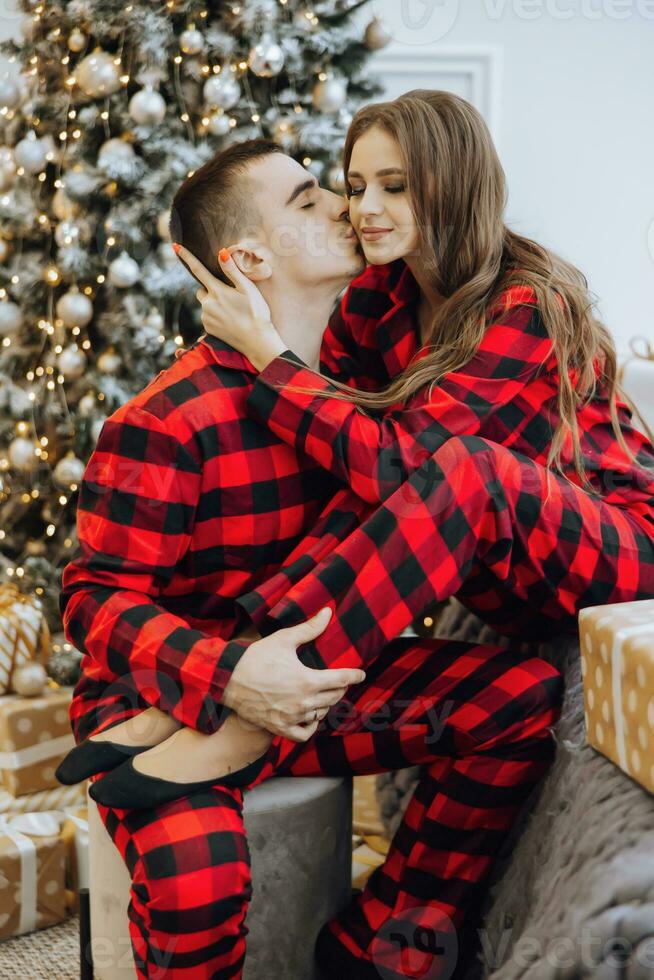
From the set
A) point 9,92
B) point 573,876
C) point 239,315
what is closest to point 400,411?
point 239,315

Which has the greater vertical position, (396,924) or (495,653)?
(495,653)

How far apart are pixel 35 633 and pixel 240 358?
0.87 m

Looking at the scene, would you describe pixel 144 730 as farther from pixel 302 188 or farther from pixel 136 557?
pixel 302 188

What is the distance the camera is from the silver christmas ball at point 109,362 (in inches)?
77.7

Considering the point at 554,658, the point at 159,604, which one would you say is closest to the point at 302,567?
the point at 159,604

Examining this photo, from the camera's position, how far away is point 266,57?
190 centimetres

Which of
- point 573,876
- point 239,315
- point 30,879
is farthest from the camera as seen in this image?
point 30,879

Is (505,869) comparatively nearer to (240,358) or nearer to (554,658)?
(554,658)

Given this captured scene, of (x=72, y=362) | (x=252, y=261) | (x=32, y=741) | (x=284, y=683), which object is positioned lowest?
(x=32, y=741)

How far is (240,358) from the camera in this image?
4.27 feet

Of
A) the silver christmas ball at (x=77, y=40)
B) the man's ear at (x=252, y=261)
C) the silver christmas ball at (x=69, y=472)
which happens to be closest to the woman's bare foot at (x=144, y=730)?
the man's ear at (x=252, y=261)

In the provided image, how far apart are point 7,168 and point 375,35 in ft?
2.60

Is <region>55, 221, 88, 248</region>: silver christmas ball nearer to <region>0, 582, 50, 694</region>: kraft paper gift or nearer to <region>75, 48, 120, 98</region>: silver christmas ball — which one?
<region>75, 48, 120, 98</region>: silver christmas ball

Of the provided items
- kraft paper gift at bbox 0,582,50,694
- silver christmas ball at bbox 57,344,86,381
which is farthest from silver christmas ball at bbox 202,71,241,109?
kraft paper gift at bbox 0,582,50,694
